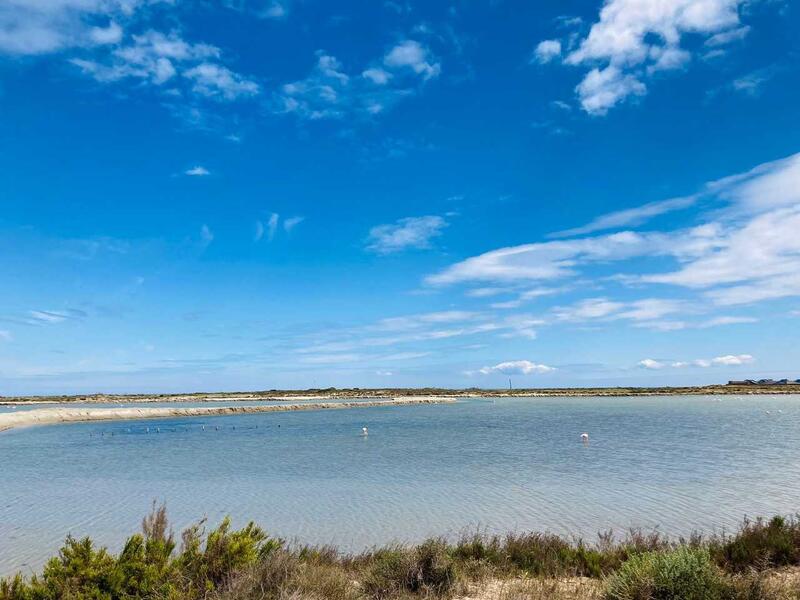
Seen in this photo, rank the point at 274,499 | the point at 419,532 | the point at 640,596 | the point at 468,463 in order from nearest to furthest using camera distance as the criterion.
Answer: the point at 640,596, the point at 419,532, the point at 274,499, the point at 468,463

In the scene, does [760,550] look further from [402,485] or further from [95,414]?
[95,414]

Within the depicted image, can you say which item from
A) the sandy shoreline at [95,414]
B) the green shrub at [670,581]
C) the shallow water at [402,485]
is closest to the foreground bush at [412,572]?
the green shrub at [670,581]

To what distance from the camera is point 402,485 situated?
20.2 metres

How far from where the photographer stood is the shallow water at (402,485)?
1423 centimetres

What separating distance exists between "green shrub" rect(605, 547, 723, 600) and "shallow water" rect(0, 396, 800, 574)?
A: 600cm

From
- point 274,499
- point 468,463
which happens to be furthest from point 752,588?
point 468,463

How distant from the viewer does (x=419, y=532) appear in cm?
1345

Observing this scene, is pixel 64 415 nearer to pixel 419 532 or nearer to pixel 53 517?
pixel 53 517

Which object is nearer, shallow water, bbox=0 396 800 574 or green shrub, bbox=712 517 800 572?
green shrub, bbox=712 517 800 572

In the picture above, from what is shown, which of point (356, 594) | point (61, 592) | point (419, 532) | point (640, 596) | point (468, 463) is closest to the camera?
point (61, 592)

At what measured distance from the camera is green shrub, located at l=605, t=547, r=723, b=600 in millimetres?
6875

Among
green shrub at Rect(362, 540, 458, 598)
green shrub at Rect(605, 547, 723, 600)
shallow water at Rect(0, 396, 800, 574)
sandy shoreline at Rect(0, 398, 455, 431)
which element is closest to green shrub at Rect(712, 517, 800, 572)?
green shrub at Rect(605, 547, 723, 600)

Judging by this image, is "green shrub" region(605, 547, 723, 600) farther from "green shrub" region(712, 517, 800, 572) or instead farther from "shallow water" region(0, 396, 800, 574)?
"shallow water" region(0, 396, 800, 574)

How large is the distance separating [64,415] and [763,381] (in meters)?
191
